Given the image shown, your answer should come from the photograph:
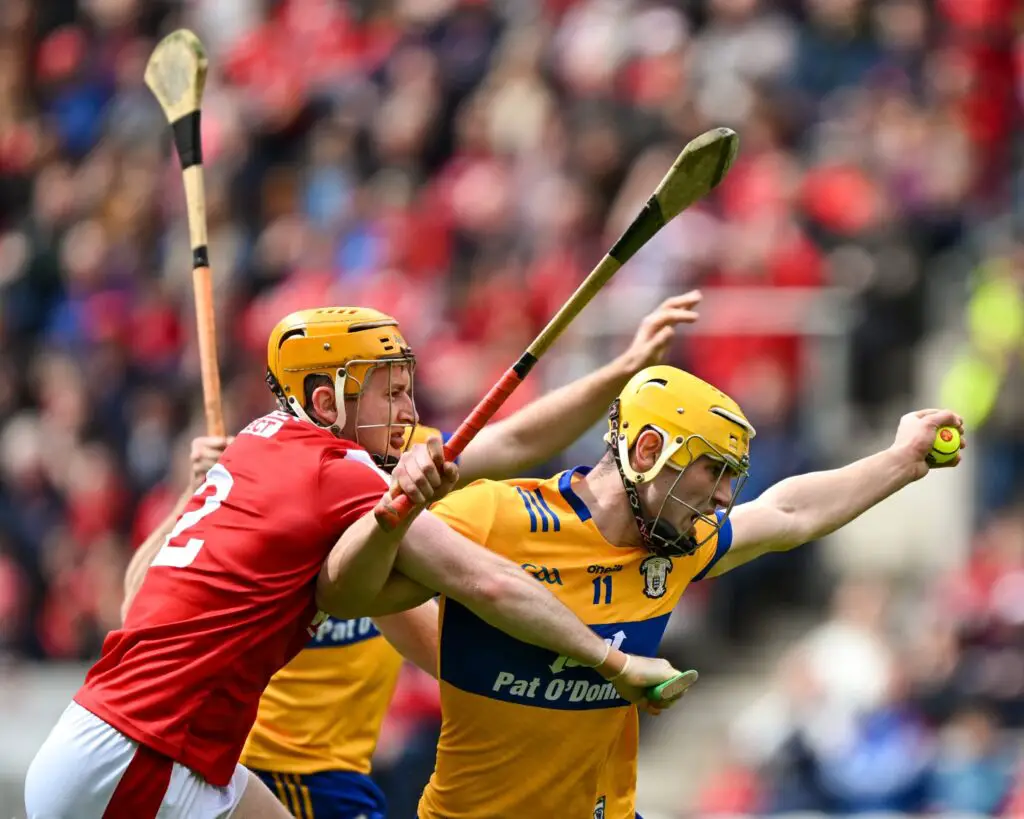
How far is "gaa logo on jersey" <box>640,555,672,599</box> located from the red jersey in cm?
82

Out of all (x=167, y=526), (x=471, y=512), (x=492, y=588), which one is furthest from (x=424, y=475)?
(x=167, y=526)

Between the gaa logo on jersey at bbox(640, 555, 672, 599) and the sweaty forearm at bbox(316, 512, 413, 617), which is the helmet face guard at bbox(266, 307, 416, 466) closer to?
the sweaty forearm at bbox(316, 512, 413, 617)

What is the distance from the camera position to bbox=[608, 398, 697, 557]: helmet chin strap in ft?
17.3

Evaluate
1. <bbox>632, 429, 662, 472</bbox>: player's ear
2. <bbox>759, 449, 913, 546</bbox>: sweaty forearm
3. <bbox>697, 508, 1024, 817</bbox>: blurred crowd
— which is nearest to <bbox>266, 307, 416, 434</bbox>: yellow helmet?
<bbox>632, 429, 662, 472</bbox>: player's ear

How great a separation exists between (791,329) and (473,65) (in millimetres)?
3695

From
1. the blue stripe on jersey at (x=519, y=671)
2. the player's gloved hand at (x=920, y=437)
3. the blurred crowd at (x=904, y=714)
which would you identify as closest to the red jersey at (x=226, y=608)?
the blue stripe on jersey at (x=519, y=671)

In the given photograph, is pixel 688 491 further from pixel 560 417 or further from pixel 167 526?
pixel 167 526

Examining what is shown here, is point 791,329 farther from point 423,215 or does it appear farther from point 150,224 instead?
point 150,224

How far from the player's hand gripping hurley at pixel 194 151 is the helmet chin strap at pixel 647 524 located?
5.17 ft

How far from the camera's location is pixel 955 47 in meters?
12.2

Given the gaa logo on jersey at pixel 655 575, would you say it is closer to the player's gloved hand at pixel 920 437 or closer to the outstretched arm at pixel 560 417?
the player's gloved hand at pixel 920 437

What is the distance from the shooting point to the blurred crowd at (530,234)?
10938mm

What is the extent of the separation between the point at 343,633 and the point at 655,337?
1405 millimetres

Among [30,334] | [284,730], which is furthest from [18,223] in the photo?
[284,730]
